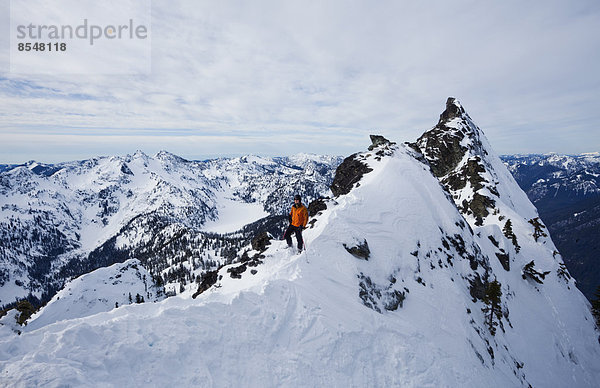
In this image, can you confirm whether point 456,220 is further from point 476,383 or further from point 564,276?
point 564,276

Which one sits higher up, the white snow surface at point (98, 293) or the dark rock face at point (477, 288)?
the dark rock face at point (477, 288)

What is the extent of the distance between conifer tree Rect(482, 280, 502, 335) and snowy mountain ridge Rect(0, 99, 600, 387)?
183mm

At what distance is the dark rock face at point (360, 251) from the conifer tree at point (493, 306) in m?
16.2

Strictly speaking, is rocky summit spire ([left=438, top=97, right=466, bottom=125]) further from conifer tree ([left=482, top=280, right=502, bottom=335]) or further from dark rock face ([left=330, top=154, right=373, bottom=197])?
conifer tree ([left=482, top=280, right=502, bottom=335])

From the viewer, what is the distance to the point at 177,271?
17612 cm

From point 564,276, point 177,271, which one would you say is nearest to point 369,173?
point 564,276

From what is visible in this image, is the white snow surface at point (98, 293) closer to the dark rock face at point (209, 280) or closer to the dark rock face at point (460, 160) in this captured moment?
the dark rock face at point (209, 280)

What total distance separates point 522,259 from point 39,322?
419 feet

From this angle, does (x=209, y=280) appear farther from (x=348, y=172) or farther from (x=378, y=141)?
(x=378, y=141)

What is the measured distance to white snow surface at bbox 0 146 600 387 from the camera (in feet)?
29.2

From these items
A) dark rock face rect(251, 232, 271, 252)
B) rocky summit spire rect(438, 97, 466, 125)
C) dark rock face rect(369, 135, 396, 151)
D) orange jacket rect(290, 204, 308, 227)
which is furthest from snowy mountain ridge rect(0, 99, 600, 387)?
rocky summit spire rect(438, 97, 466, 125)

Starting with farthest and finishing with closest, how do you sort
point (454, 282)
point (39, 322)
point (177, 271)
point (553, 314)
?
point (177, 271), point (39, 322), point (553, 314), point (454, 282)

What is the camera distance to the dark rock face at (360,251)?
71.5ft

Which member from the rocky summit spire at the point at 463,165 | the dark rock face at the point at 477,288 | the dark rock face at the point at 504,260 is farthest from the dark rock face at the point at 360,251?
the rocky summit spire at the point at 463,165
